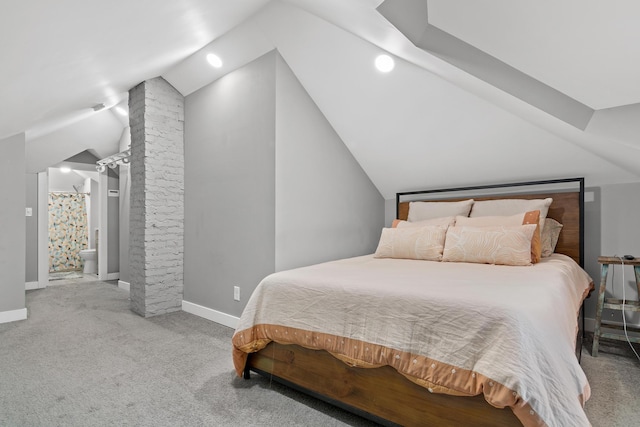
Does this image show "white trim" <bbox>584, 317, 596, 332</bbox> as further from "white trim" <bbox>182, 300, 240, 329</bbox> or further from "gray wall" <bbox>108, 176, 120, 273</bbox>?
"gray wall" <bbox>108, 176, 120, 273</bbox>

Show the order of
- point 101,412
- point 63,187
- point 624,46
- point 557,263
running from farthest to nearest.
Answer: point 63,187 → point 557,263 → point 101,412 → point 624,46

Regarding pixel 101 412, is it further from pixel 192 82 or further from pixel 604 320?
pixel 604 320

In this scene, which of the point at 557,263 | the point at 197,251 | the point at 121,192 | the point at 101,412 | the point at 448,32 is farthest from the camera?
the point at 121,192

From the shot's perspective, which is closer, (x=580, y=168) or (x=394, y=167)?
(x=580, y=168)

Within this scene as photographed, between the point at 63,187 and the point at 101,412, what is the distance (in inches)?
283

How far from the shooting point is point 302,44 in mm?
2764

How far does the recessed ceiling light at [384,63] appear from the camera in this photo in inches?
103

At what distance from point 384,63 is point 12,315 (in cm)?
432

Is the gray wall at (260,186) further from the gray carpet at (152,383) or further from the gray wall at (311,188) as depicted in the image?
the gray carpet at (152,383)

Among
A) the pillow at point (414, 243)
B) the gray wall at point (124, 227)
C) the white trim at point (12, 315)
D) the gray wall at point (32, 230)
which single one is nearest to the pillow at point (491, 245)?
the pillow at point (414, 243)

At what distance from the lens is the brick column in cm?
358

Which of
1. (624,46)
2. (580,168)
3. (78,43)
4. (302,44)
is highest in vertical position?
(302,44)

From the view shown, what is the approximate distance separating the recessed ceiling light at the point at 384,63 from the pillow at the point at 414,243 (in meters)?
1.35

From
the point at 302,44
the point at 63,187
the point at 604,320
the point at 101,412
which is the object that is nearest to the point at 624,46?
the point at 302,44
